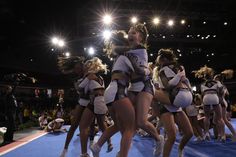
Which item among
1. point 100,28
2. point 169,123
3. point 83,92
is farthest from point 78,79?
point 100,28

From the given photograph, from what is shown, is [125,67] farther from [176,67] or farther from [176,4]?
[176,4]

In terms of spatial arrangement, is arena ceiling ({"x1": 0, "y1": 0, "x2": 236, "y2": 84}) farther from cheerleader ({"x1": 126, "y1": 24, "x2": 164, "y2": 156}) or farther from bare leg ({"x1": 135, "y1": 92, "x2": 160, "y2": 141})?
bare leg ({"x1": 135, "y1": 92, "x2": 160, "y2": 141})

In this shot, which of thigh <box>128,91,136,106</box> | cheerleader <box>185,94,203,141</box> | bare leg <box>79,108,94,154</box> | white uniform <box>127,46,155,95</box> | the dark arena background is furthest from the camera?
the dark arena background

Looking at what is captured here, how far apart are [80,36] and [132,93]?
15.8m

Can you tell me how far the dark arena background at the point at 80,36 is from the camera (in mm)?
15211

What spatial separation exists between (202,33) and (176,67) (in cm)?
1994

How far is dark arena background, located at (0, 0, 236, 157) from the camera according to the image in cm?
1521

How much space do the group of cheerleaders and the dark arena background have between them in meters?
3.63

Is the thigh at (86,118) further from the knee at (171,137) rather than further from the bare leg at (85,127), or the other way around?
the knee at (171,137)

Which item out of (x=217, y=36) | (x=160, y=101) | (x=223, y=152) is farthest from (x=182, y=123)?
(x=217, y=36)

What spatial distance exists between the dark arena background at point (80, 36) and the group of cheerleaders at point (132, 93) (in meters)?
3.63

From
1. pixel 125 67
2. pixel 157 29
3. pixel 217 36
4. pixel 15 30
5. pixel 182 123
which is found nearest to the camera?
pixel 125 67

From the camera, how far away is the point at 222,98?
6.37 m

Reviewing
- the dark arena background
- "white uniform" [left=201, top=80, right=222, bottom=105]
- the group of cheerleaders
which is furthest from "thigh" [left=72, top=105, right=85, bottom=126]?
the dark arena background
